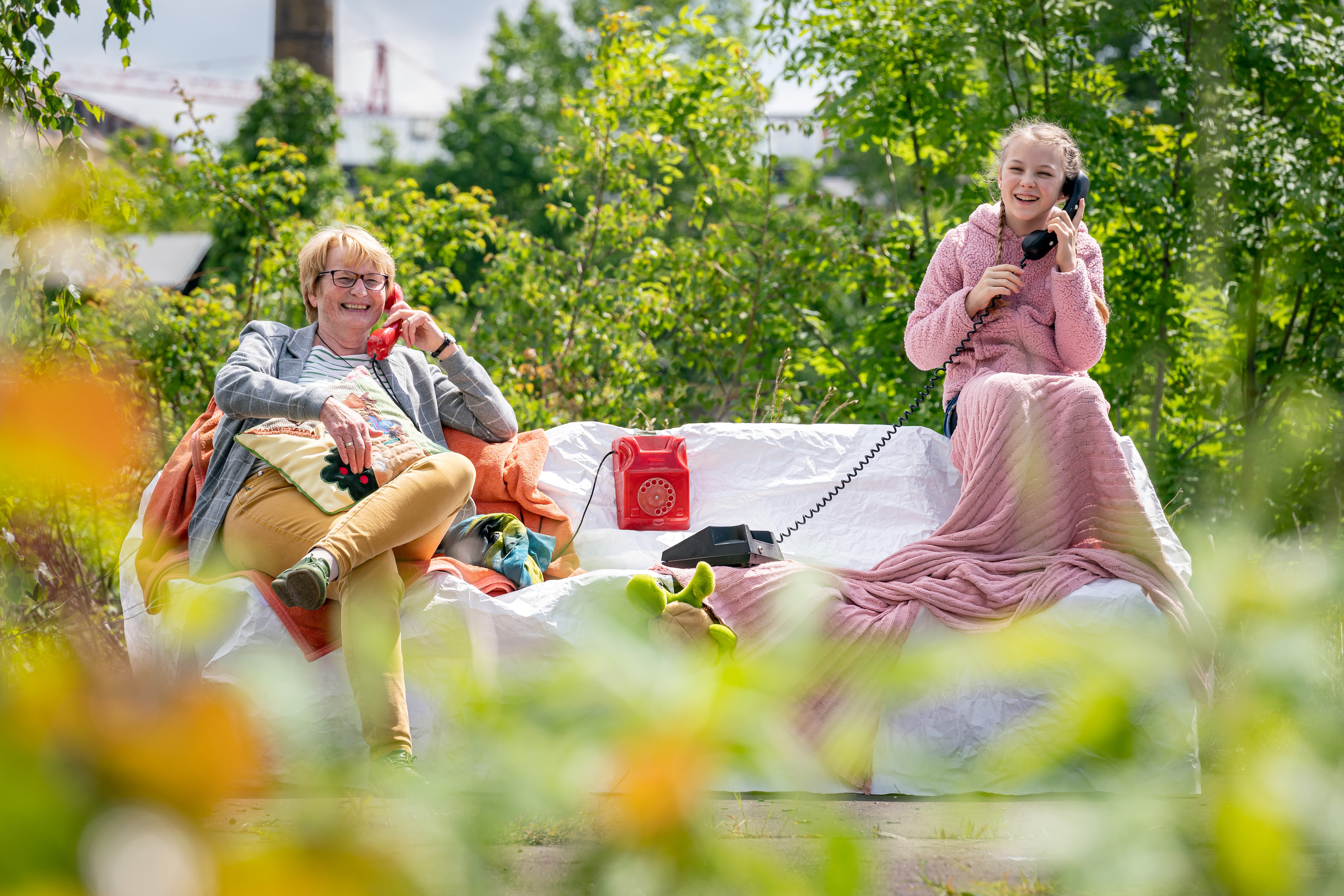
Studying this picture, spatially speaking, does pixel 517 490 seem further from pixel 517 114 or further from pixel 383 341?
pixel 517 114

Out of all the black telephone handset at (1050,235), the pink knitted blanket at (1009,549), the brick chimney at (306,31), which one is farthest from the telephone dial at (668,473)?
the brick chimney at (306,31)

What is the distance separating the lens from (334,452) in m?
2.42

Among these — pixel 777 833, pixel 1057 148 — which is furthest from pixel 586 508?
pixel 777 833

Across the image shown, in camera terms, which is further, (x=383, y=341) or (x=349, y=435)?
(x=383, y=341)

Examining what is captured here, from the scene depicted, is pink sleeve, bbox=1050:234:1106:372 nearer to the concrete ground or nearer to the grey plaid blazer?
the grey plaid blazer

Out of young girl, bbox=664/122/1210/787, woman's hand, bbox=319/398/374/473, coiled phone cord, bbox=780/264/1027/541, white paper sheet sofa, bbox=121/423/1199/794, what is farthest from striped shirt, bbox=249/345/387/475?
coiled phone cord, bbox=780/264/1027/541

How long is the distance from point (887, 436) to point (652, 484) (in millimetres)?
734

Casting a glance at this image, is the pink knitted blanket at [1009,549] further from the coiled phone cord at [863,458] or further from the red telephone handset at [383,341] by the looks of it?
the red telephone handset at [383,341]

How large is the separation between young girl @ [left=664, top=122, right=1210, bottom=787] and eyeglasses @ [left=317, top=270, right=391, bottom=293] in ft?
3.73

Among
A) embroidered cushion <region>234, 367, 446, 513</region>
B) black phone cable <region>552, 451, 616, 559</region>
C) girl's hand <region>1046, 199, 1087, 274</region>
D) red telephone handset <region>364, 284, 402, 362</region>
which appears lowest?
black phone cable <region>552, 451, 616, 559</region>

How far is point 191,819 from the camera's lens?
27 centimetres

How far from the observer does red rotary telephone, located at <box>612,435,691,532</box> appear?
2.92 metres

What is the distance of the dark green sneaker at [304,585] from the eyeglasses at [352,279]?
100 centimetres

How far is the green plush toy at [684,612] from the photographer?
835 millimetres
